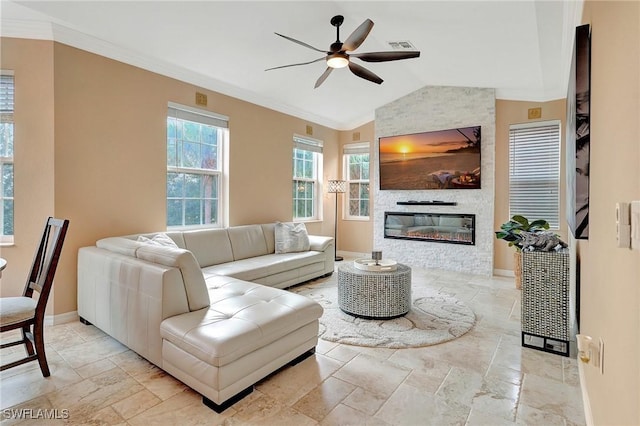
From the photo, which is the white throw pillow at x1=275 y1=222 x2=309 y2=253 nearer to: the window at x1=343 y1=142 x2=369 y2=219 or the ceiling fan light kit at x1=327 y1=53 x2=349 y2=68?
the window at x1=343 y1=142 x2=369 y2=219

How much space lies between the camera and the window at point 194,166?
4.05 metres

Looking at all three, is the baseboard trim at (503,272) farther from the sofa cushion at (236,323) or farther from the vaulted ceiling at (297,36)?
the sofa cushion at (236,323)

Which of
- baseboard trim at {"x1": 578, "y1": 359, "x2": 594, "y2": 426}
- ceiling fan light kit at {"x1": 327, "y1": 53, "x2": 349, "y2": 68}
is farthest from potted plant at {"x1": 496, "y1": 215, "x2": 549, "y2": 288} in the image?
ceiling fan light kit at {"x1": 327, "y1": 53, "x2": 349, "y2": 68}

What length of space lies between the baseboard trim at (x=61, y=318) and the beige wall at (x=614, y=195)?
4030 mm

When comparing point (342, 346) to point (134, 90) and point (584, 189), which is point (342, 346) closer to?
point (584, 189)

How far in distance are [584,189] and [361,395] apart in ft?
5.74

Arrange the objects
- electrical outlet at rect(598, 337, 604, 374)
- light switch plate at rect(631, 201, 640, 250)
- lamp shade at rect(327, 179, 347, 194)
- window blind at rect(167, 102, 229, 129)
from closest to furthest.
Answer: light switch plate at rect(631, 201, 640, 250)
electrical outlet at rect(598, 337, 604, 374)
window blind at rect(167, 102, 229, 129)
lamp shade at rect(327, 179, 347, 194)

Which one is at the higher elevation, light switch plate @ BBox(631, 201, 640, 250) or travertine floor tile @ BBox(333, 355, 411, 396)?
light switch plate @ BBox(631, 201, 640, 250)

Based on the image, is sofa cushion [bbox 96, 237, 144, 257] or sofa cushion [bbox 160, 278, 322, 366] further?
sofa cushion [bbox 96, 237, 144, 257]

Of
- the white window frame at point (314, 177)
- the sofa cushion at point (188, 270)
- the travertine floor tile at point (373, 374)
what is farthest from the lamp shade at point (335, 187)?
the sofa cushion at point (188, 270)

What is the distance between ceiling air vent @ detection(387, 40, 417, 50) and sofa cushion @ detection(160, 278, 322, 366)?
128 inches

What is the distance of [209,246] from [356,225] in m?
3.46

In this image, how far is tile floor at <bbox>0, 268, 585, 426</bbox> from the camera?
1828mm

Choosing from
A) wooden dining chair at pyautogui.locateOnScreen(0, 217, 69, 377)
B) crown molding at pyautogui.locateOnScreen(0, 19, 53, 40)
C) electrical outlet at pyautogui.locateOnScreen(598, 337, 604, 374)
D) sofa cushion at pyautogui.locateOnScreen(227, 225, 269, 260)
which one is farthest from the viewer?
sofa cushion at pyautogui.locateOnScreen(227, 225, 269, 260)
